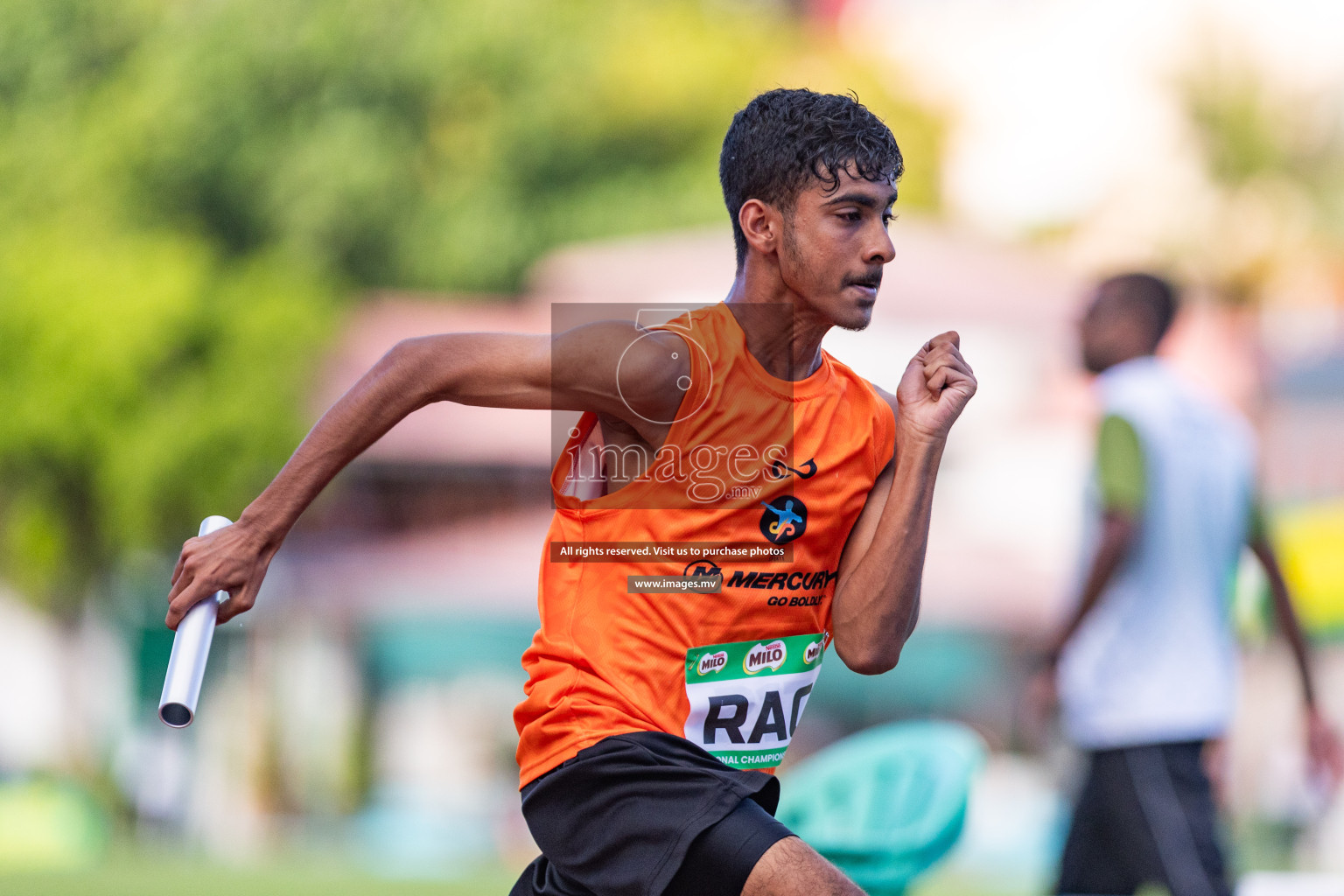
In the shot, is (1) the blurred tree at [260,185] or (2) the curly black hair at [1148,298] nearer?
(2) the curly black hair at [1148,298]

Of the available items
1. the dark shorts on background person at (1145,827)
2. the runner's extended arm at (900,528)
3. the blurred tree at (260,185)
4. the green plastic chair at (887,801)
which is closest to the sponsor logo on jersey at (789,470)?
the runner's extended arm at (900,528)

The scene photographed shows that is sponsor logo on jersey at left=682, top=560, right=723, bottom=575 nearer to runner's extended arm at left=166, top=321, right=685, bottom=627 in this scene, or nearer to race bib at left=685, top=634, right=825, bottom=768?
race bib at left=685, top=634, right=825, bottom=768

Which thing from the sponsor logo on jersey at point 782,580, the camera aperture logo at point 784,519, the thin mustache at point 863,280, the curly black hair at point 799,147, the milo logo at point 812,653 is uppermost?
the curly black hair at point 799,147

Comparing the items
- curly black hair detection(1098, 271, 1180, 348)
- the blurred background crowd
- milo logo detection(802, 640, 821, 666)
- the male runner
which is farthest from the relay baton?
the blurred background crowd

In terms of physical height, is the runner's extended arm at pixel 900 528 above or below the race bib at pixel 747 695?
above

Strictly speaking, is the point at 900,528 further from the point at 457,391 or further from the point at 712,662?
the point at 457,391

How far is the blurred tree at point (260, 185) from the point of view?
1927 centimetres

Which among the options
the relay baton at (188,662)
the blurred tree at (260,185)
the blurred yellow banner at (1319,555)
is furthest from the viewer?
the blurred tree at (260,185)

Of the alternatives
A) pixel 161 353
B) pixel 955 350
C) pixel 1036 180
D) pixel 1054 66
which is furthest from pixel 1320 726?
pixel 1054 66

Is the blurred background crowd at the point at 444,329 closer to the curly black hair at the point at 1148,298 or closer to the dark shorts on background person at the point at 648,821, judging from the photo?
the curly black hair at the point at 1148,298

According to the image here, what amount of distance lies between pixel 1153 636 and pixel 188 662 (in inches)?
108

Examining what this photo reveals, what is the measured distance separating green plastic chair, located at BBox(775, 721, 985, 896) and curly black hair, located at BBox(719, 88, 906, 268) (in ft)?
4.84

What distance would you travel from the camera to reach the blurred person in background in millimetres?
4023

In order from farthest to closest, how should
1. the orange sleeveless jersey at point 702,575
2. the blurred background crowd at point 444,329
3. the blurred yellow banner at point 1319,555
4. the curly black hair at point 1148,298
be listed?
the blurred background crowd at point 444,329
the blurred yellow banner at point 1319,555
the curly black hair at point 1148,298
the orange sleeveless jersey at point 702,575
